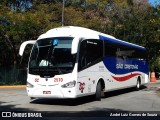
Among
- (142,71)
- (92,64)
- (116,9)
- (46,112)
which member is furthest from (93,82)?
(116,9)

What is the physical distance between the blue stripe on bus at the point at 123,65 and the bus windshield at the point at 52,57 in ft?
11.2

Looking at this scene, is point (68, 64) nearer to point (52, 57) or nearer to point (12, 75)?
point (52, 57)

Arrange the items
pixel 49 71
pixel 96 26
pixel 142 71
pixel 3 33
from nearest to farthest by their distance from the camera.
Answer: pixel 49 71, pixel 142 71, pixel 3 33, pixel 96 26

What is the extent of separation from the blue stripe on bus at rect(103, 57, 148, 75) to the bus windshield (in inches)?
135

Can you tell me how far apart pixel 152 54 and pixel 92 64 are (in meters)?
27.7

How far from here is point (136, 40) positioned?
42969mm

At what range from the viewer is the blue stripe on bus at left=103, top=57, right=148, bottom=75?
19630 mm

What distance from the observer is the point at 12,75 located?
109ft

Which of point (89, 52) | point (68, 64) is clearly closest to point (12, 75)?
point (89, 52)

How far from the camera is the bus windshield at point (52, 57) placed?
51.2 feet

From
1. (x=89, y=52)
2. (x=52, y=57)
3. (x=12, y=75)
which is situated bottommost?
(x=12, y=75)

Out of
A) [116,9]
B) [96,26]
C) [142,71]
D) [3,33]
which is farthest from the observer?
[116,9]

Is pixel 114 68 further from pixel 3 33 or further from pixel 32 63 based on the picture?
pixel 3 33

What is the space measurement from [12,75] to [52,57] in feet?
58.8
